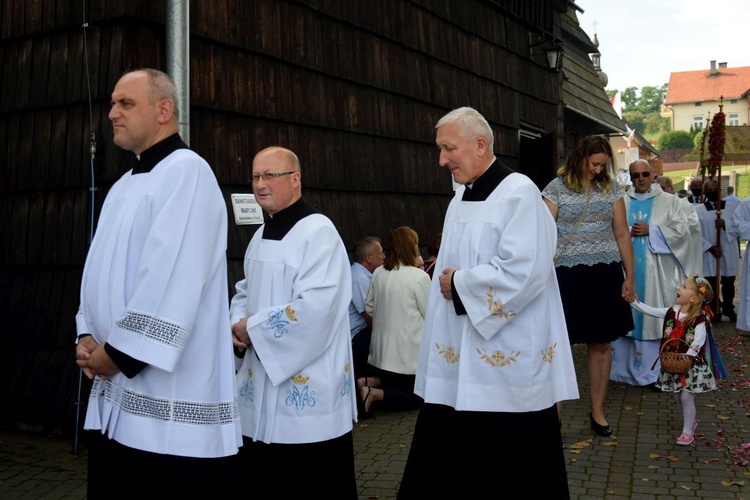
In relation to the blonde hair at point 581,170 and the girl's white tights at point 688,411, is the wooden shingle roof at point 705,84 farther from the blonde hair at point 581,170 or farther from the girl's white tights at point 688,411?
the girl's white tights at point 688,411

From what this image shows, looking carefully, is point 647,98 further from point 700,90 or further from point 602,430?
point 602,430

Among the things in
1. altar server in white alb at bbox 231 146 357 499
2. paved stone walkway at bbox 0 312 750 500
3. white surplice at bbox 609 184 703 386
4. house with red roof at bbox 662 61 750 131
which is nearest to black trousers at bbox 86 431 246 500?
altar server in white alb at bbox 231 146 357 499

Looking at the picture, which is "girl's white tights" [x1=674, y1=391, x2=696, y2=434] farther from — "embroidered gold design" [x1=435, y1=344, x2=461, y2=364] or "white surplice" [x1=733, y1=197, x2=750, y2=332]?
"white surplice" [x1=733, y1=197, x2=750, y2=332]

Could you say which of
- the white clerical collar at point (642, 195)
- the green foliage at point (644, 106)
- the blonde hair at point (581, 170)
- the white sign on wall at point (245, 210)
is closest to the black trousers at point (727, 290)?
the white clerical collar at point (642, 195)

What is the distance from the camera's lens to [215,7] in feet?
21.3

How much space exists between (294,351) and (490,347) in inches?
34.6

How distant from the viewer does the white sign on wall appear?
6.60 m

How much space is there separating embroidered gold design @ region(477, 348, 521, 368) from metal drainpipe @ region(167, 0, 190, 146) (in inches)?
110

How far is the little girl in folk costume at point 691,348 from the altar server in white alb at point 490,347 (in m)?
2.01

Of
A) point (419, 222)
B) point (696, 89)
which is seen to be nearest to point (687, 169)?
point (696, 89)

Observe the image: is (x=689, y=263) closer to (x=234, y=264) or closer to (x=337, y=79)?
(x=337, y=79)

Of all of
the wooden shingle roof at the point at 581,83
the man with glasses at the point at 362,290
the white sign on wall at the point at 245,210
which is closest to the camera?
the white sign on wall at the point at 245,210

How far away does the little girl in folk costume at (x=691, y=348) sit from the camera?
5.72 meters

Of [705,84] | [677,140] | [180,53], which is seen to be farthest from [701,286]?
[705,84]
